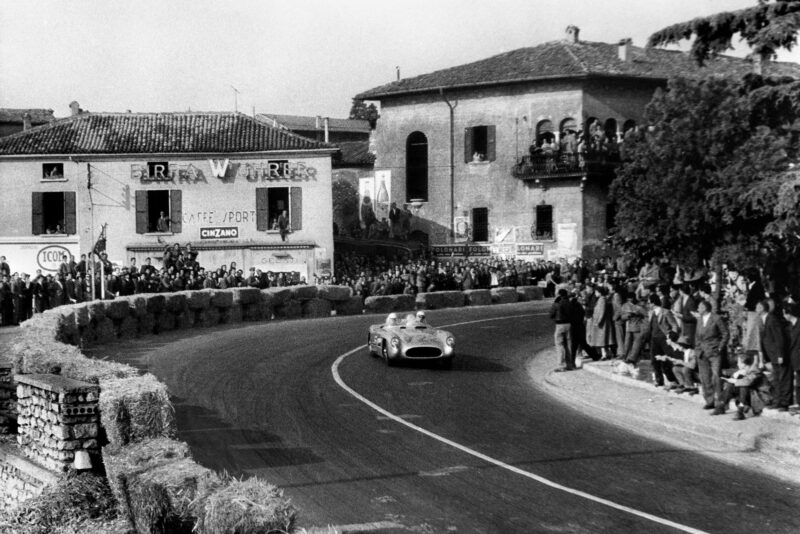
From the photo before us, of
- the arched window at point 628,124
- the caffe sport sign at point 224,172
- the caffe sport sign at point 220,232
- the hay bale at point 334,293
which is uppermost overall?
the arched window at point 628,124

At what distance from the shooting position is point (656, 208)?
2272 cm

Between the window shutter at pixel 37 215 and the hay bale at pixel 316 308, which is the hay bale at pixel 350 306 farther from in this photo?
the window shutter at pixel 37 215

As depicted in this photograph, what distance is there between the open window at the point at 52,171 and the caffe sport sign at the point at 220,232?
275 inches

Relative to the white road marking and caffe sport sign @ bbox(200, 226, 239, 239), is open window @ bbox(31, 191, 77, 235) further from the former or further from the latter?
the white road marking

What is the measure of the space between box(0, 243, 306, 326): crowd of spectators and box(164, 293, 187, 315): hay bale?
6.53ft

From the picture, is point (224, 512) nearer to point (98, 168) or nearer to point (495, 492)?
point (495, 492)

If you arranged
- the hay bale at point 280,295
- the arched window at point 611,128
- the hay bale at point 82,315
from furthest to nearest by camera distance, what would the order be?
the arched window at point 611,128, the hay bale at point 280,295, the hay bale at point 82,315

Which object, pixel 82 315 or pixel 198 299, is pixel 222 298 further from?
pixel 82 315

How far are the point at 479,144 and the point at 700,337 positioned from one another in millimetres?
38154

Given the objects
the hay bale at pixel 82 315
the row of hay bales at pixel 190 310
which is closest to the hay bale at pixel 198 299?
the row of hay bales at pixel 190 310

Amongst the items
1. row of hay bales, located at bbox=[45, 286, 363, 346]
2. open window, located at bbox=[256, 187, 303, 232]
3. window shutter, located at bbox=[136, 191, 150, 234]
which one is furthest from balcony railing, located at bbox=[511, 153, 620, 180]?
window shutter, located at bbox=[136, 191, 150, 234]

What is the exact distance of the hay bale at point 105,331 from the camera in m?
26.5

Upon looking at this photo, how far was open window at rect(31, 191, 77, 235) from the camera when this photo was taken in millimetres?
46000

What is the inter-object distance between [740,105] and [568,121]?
32.6 meters
